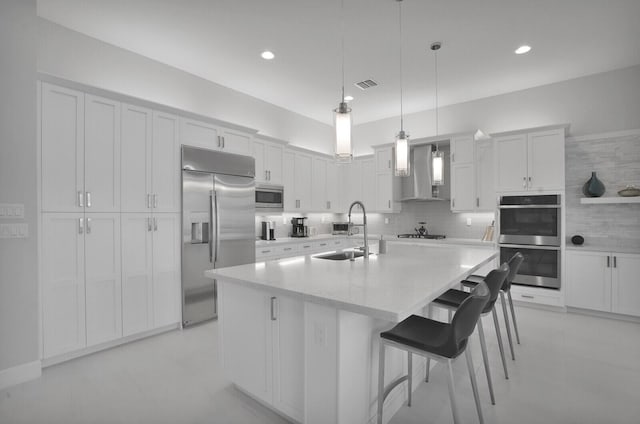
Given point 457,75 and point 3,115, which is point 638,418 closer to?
point 457,75

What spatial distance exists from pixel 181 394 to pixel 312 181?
395 cm

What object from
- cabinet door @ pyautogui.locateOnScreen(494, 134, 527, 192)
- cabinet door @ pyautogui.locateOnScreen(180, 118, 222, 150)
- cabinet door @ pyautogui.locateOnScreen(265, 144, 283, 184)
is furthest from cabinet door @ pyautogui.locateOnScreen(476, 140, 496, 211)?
cabinet door @ pyautogui.locateOnScreen(180, 118, 222, 150)

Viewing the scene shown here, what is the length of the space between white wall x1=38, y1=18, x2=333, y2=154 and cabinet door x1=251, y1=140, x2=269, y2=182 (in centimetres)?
56

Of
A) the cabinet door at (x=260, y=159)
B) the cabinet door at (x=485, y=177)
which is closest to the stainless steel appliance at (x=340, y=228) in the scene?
the cabinet door at (x=260, y=159)

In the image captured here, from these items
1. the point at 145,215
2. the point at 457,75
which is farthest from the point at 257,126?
the point at 457,75

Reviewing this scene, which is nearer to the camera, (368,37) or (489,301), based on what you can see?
(489,301)

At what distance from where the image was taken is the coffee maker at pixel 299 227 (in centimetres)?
551

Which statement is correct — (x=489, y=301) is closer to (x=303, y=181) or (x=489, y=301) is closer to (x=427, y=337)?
(x=427, y=337)

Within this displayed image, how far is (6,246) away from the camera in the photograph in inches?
91.6

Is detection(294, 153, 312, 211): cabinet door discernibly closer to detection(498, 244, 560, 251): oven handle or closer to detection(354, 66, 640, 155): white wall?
detection(354, 66, 640, 155): white wall

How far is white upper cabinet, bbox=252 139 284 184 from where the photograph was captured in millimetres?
4516

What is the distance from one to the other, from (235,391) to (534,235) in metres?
4.08

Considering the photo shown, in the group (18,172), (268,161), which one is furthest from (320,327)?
(268,161)

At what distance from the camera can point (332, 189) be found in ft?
19.9
